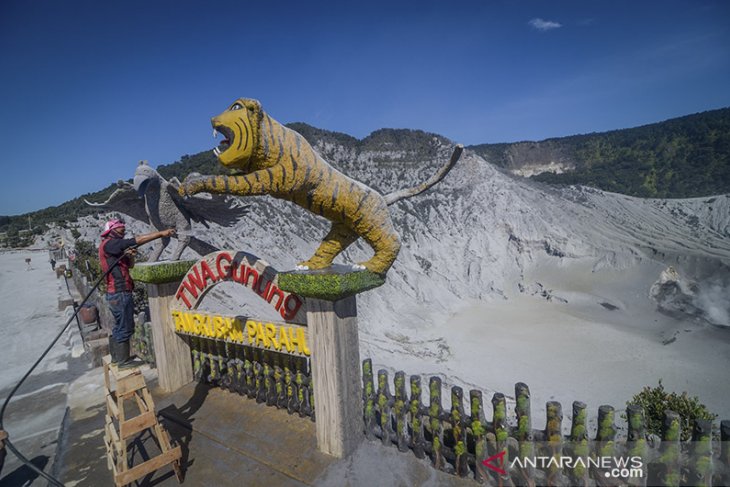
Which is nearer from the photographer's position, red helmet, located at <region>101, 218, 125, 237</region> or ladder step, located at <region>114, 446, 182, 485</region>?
ladder step, located at <region>114, 446, 182, 485</region>

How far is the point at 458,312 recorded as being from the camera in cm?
2647

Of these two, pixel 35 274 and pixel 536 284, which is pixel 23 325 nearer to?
pixel 35 274

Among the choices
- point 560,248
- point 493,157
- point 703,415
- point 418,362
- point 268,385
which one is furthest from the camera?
point 493,157

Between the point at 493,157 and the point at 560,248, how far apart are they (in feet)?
209

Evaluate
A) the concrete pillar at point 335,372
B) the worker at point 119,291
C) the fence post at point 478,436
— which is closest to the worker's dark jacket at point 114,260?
the worker at point 119,291

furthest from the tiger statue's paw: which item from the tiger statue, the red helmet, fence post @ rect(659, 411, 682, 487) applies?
fence post @ rect(659, 411, 682, 487)

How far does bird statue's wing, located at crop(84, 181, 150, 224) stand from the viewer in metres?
5.55

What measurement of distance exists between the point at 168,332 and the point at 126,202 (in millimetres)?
2111

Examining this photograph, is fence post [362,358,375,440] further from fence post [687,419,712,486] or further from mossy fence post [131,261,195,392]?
mossy fence post [131,261,195,392]

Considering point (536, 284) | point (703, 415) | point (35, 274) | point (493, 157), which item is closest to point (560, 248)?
point (536, 284)

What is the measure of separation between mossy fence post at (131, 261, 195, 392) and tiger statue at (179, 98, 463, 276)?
7.66ft

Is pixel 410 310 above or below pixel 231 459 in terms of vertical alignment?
below

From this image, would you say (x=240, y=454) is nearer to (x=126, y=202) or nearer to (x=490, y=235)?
(x=126, y=202)

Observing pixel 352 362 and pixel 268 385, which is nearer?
pixel 352 362
